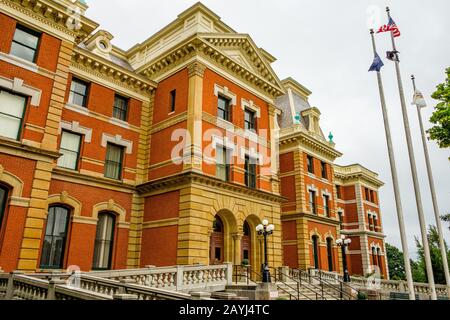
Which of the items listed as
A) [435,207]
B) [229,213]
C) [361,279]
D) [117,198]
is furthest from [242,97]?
[361,279]

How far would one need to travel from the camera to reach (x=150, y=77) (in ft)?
80.9

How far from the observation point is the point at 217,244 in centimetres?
2114

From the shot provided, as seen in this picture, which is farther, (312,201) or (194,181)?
(312,201)

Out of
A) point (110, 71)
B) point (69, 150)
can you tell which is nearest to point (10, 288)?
point (69, 150)

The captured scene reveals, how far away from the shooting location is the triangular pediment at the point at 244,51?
22884 mm

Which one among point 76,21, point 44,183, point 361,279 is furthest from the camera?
point 361,279

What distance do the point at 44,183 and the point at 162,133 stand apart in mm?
8460

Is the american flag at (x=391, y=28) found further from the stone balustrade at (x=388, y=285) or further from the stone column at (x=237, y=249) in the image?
the stone balustrade at (x=388, y=285)

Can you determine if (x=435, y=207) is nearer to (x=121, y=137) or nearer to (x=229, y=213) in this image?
(x=229, y=213)

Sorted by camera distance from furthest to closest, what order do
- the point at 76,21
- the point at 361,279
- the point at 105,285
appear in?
the point at 361,279
the point at 76,21
the point at 105,285

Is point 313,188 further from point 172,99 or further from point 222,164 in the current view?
point 172,99

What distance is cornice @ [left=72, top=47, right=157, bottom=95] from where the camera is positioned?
20562 millimetres

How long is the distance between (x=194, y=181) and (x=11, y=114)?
30.4ft

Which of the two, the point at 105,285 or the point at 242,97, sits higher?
the point at 242,97
